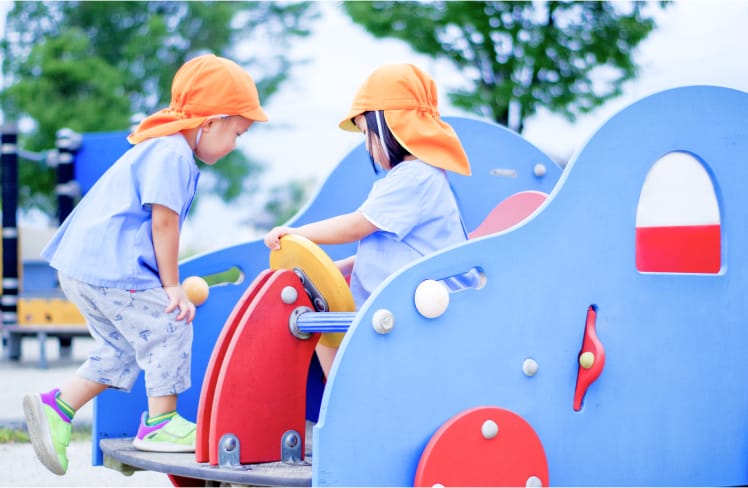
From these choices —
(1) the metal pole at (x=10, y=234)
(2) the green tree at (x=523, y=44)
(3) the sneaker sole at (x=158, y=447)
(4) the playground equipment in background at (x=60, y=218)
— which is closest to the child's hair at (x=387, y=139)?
(3) the sneaker sole at (x=158, y=447)

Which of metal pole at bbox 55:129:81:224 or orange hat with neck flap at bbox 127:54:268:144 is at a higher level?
metal pole at bbox 55:129:81:224

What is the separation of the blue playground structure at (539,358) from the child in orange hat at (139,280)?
6.0 inches

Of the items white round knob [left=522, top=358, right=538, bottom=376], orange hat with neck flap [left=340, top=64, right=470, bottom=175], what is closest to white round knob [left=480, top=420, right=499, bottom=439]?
white round knob [left=522, top=358, right=538, bottom=376]

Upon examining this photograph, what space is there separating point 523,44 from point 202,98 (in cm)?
789

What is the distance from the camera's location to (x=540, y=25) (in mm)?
9719

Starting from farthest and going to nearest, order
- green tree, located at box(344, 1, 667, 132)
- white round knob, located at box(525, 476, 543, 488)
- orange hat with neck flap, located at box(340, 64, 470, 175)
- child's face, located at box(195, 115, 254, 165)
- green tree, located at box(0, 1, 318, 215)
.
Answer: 1. green tree, located at box(0, 1, 318, 215)
2. green tree, located at box(344, 1, 667, 132)
3. child's face, located at box(195, 115, 254, 165)
4. orange hat with neck flap, located at box(340, 64, 470, 175)
5. white round knob, located at box(525, 476, 543, 488)

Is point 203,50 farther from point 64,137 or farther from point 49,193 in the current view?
point 64,137

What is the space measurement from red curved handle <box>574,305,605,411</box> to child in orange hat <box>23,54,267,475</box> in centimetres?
92

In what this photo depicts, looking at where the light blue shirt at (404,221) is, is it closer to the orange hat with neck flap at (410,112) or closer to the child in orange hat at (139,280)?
the orange hat with neck flap at (410,112)

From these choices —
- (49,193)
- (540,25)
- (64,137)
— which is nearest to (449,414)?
(64,137)

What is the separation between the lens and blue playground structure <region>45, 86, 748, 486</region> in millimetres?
1760

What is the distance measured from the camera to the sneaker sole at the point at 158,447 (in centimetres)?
221

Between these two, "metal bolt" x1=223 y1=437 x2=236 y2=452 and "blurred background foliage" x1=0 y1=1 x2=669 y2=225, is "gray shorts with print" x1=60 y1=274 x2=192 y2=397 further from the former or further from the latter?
"blurred background foliage" x1=0 y1=1 x2=669 y2=225

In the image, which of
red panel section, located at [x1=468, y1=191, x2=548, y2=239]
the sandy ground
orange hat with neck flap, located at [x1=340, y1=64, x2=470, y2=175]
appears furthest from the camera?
the sandy ground
